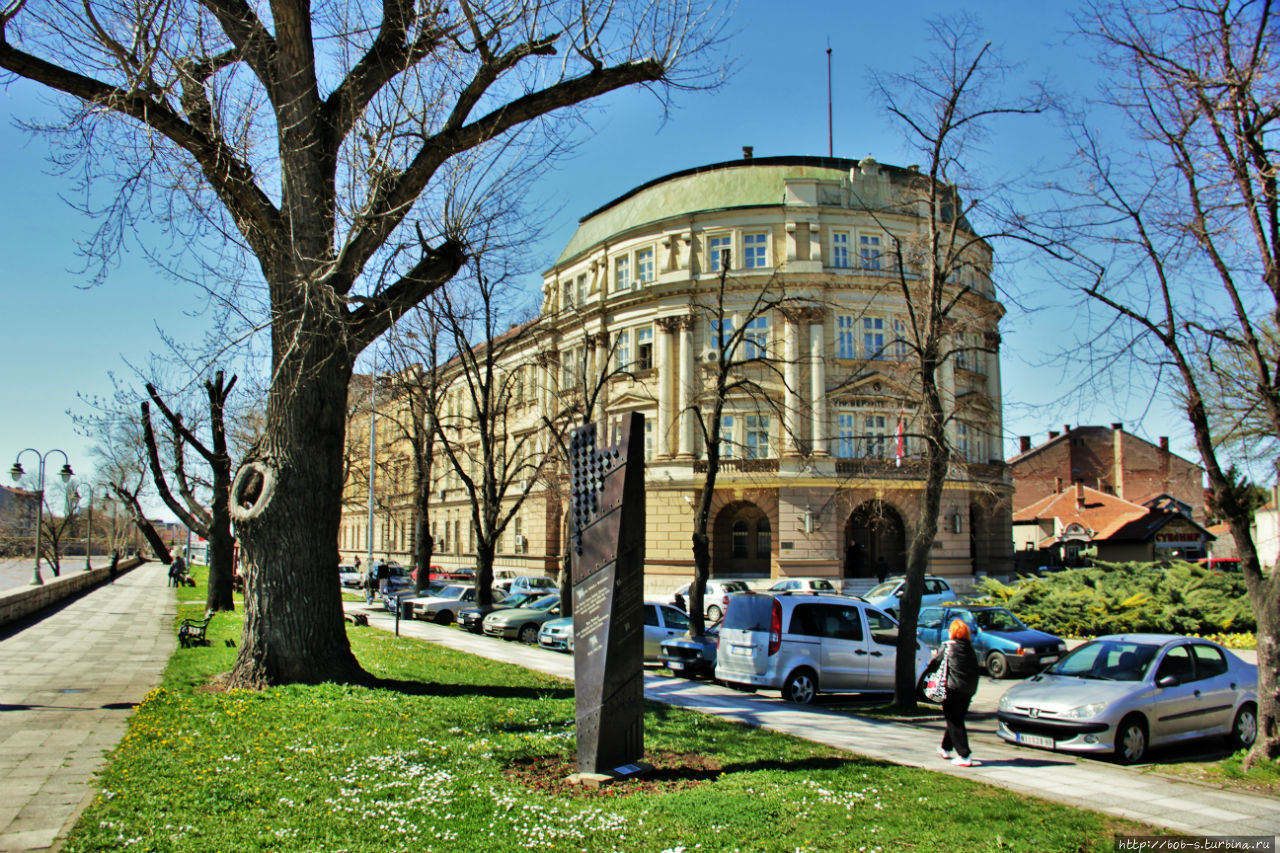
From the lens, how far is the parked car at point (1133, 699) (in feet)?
33.8

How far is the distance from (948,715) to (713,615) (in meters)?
22.8

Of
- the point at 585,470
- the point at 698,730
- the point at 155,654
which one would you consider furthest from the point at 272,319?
the point at 155,654

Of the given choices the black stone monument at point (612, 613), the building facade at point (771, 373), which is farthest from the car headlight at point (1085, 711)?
the building facade at point (771, 373)

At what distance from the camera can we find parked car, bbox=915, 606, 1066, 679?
18.9 meters

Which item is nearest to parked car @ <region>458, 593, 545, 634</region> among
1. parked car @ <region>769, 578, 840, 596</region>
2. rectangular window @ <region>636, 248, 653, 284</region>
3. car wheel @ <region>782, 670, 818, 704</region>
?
parked car @ <region>769, 578, 840, 596</region>

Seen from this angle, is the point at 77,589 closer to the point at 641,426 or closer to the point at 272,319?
the point at 272,319

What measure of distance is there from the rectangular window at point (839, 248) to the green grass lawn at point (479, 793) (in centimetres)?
3434

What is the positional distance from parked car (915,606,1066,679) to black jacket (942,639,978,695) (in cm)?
889

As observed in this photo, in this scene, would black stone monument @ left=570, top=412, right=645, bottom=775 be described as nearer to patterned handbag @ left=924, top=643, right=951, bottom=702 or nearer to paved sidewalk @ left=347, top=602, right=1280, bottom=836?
paved sidewalk @ left=347, top=602, right=1280, bottom=836

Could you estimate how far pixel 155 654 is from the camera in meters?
17.7

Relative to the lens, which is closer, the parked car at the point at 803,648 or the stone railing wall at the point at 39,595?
the parked car at the point at 803,648

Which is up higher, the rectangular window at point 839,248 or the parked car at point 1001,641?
the rectangular window at point 839,248

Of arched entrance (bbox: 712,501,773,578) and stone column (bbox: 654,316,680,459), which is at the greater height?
stone column (bbox: 654,316,680,459)

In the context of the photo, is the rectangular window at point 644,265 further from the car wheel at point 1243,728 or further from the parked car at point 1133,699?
the car wheel at point 1243,728
